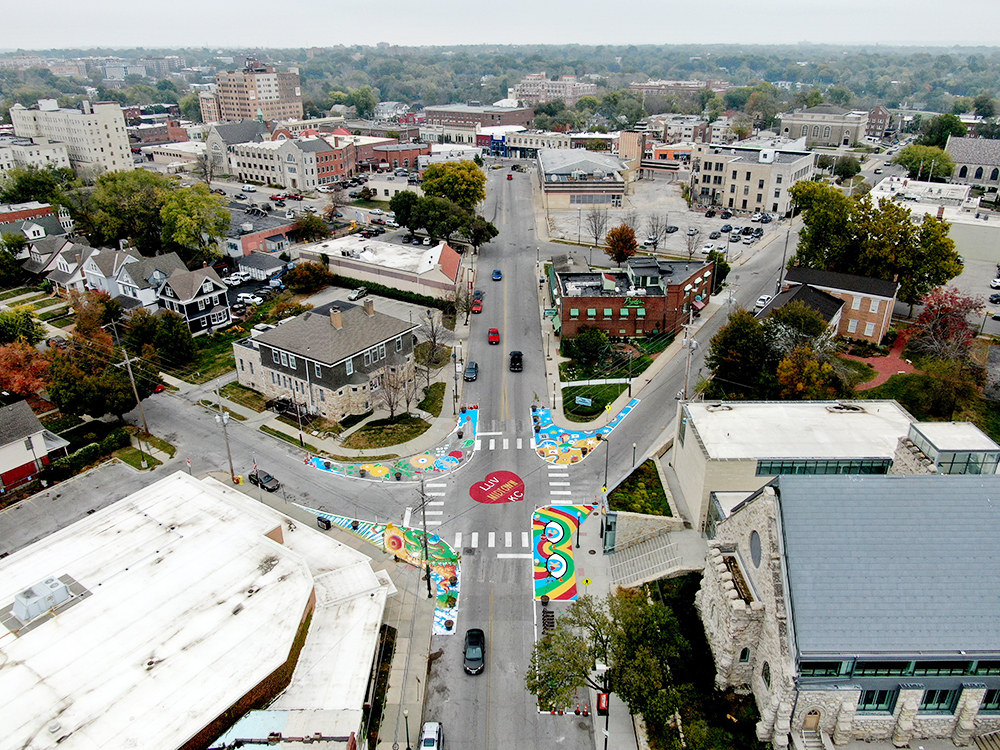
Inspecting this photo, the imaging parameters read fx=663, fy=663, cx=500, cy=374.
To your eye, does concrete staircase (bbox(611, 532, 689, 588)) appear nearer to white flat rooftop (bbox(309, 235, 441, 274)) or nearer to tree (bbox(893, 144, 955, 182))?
white flat rooftop (bbox(309, 235, 441, 274))

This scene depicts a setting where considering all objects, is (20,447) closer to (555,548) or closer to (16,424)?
(16,424)

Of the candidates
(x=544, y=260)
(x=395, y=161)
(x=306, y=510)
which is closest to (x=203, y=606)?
(x=306, y=510)

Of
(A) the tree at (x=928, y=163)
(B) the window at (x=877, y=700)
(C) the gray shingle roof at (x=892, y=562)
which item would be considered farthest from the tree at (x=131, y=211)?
(A) the tree at (x=928, y=163)

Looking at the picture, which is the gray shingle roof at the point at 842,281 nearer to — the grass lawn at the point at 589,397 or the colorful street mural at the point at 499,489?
the grass lawn at the point at 589,397

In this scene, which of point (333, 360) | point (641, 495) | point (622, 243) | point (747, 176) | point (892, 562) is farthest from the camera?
point (747, 176)

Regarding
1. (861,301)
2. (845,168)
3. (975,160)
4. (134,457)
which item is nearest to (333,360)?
(134,457)

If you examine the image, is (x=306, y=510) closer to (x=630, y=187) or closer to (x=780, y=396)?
(x=780, y=396)

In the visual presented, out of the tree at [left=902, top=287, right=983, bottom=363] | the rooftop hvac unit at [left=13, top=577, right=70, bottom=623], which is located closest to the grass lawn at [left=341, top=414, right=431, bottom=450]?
the rooftop hvac unit at [left=13, top=577, right=70, bottom=623]

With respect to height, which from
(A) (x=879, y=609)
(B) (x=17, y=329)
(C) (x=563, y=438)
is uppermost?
(A) (x=879, y=609)
